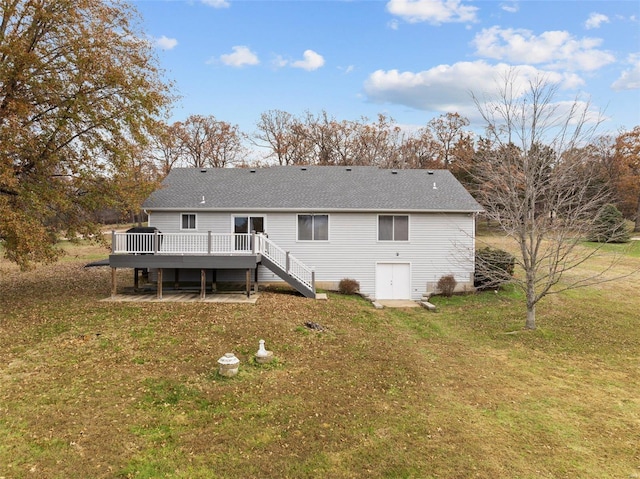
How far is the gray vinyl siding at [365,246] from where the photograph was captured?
1614cm

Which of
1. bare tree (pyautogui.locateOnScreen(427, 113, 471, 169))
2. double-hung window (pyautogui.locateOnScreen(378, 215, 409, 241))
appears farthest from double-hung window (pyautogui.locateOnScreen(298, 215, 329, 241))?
bare tree (pyautogui.locateOnScreen(427, 113, 471, 169))

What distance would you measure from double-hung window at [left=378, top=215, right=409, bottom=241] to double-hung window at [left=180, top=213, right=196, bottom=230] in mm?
8183

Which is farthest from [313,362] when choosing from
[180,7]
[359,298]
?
[180,7]

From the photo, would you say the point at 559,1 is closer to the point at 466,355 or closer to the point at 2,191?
the point at 466,355

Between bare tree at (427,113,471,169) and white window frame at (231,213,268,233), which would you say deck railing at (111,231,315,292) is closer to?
white window frame at (231,213,268,233)

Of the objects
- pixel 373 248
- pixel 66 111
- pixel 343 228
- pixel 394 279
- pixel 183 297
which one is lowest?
pixel 183 297

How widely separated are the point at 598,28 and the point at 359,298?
14422 mm

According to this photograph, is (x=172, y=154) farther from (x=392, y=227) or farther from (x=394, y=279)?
(x=394, y=279)

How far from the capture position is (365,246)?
1648 centimetres

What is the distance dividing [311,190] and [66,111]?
31.8 feet

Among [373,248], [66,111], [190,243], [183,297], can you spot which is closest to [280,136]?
[373,248]

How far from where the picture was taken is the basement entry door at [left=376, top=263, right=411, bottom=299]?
1664 cm

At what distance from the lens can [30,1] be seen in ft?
35.2

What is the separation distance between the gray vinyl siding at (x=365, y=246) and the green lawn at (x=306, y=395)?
3.99 meters
